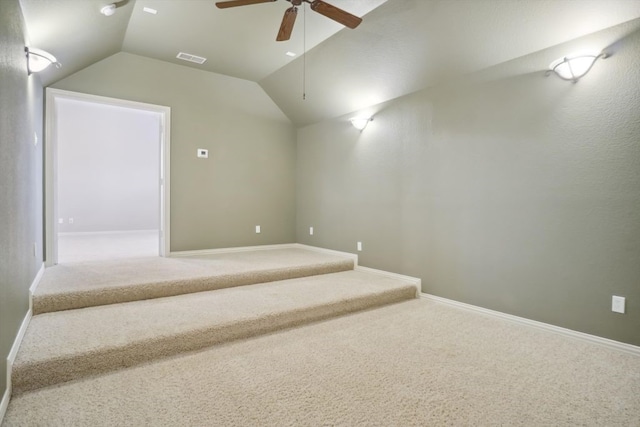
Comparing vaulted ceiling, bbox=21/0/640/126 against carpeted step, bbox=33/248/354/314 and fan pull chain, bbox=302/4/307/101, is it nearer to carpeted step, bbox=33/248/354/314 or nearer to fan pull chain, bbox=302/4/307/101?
fan pull chain, bbox=302/4/307/101

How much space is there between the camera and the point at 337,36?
389 cm

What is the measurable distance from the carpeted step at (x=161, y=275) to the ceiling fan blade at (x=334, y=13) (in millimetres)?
2774

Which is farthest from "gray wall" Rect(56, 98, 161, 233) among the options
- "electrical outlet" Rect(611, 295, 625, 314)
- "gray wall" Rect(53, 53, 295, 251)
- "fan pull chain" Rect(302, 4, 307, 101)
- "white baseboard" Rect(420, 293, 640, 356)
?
"electrical outlet" Rect(611, 295, 625, 314)

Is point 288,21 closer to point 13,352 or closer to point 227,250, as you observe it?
point 13,352

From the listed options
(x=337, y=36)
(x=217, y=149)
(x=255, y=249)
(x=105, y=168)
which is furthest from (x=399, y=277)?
(x=105, y=168)

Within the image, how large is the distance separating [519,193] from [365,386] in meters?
2.29

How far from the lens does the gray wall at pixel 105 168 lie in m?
7.75

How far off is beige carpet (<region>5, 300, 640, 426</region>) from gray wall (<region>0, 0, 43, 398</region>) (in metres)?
0.59

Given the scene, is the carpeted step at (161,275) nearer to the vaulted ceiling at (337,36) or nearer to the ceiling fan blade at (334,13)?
the vaulted ceiling at (337,36)

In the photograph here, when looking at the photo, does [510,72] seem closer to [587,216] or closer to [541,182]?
[541,182]

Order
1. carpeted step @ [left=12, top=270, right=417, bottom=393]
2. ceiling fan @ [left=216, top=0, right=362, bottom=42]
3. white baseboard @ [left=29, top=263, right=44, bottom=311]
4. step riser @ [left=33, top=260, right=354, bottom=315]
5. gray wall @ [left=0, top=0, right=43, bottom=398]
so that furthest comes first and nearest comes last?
step riser @ [left=33, top=260, right=354, bottom=315]
white baseboard @ [left=29, top=263, right=44, bottom=311]
ceiling fan @ [left=216, top=0, right=362, bottom=42]
carpeted step @ [left=12, top=270, right=417, bottom=393]
gray wall @ [left=0, top=0, right=43, bottom=398]

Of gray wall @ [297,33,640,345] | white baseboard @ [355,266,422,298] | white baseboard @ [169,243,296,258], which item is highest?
gray wall @ [297,33,640,345]

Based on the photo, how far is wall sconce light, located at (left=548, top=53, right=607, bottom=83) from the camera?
2.59 meters

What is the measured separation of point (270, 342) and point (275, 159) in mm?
3867
